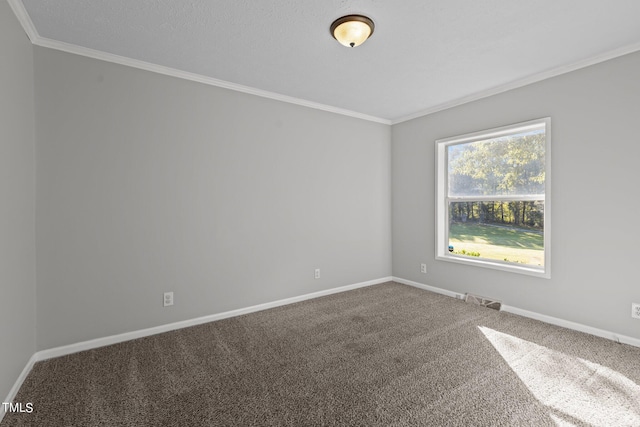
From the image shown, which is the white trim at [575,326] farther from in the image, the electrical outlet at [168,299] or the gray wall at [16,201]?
the gray wall at [16,201]

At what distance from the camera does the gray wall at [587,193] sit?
8.53 ft

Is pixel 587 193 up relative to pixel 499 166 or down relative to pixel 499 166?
down

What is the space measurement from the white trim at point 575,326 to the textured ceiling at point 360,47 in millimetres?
2410

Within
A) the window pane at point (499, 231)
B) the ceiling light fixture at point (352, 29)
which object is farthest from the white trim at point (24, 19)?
the window pane at point (499, 231)

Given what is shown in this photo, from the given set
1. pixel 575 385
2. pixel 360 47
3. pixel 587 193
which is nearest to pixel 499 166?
pixel 587 193

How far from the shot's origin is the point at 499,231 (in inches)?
144

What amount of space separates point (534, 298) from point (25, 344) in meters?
4.45

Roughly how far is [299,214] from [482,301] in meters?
2.42

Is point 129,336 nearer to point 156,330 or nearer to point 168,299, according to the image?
point 156,330

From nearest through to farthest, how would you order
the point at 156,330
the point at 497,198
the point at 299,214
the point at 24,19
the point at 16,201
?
the point at 16,201 → the point at 24,19 → the point at 156,330 → the point at 497,198 → the point at 299,214

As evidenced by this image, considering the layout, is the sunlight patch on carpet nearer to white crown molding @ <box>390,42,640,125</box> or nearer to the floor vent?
the floor vent

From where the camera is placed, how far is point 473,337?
279cm

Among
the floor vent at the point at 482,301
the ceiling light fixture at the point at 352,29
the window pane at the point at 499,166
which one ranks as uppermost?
the ceiling light fixture at the point at 352,29

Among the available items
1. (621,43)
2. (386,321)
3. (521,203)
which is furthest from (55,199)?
(621,43)
